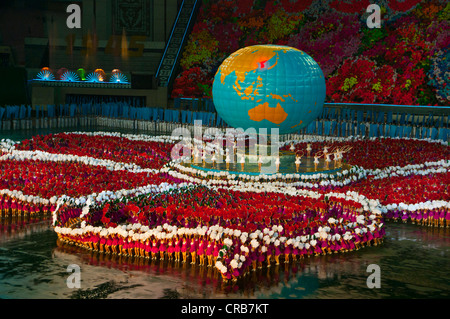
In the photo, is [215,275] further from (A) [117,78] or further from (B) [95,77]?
(B) [95,77]

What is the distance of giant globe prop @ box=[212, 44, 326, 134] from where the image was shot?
77.5 ft

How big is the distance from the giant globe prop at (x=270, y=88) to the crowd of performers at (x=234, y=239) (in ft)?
24.3

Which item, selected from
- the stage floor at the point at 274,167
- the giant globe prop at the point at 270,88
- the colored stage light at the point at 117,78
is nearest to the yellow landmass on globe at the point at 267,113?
the giant globe prop at the point at 270,88

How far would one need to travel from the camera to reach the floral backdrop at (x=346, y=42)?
4109 centimetres

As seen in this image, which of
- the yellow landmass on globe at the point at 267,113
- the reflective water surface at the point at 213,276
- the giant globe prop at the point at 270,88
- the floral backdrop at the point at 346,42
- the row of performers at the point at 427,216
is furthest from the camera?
the floral backdrop at the point at 346,42

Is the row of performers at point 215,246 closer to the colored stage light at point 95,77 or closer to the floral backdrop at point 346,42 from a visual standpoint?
the floral backdrop at point 346,42

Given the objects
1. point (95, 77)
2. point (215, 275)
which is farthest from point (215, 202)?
point (95, 77)

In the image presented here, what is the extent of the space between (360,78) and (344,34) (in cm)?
421

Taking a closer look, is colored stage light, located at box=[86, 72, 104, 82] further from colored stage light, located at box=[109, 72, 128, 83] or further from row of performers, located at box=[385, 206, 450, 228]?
row of performers, located at box=[385, 206, 450, 228]

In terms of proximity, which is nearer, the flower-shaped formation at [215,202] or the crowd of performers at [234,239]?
the crowd of performers at [234,239]

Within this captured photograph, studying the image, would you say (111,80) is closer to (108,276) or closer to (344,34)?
(344,34)

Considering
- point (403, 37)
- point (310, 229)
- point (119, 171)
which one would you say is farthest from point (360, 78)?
point (310, 229)

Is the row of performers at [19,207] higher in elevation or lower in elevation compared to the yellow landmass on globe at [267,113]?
lower
